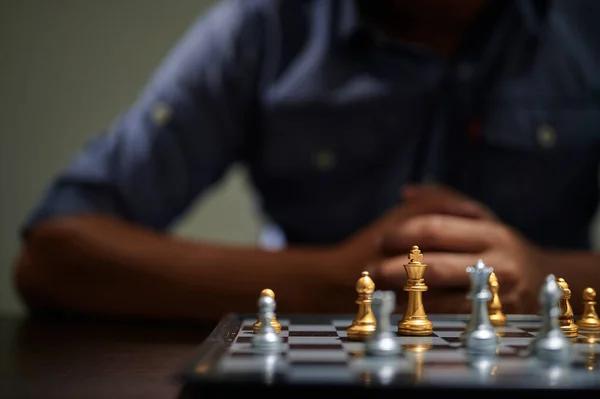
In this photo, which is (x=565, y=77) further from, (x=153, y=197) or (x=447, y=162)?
(x=153, y=197)

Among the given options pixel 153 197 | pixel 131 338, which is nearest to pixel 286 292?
pixel 131 338

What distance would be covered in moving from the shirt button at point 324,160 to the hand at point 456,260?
0.60 meters

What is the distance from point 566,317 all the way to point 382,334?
0.95 feet

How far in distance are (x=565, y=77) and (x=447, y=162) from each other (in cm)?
33

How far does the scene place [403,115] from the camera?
1.55m

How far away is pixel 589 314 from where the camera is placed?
2.66ft

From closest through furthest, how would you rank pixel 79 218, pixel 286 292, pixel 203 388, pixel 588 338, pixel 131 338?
pixel 203 388
pixel 588 338
pixel 131 338
pixel 286 292
pixel 79 218

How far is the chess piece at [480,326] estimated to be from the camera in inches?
24.5

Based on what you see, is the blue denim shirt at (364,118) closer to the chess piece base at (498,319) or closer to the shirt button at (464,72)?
the shirt button at (464,72)

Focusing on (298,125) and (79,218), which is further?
(298,125)

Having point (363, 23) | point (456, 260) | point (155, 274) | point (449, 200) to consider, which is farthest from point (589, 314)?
point (363, 23)

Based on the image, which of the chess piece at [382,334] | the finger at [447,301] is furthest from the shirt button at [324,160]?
the chess piece at [382,334]

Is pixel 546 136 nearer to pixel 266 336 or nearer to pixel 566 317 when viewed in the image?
pixel 566 317

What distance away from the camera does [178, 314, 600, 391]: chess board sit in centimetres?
46
